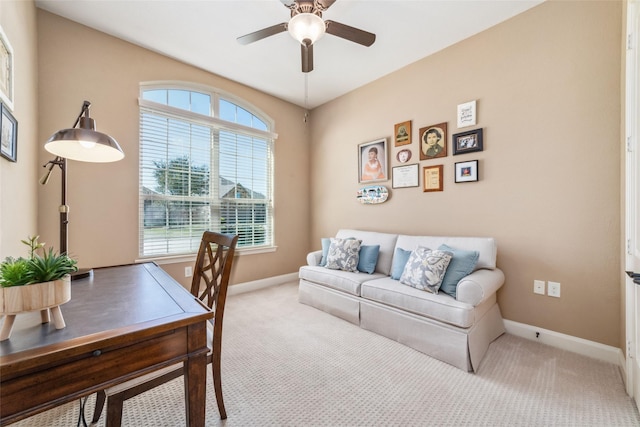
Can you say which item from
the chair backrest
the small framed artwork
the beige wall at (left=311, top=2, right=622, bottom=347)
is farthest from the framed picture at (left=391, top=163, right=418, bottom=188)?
the chair backrest

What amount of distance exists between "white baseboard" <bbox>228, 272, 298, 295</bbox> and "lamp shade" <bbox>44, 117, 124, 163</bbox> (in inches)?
97.4

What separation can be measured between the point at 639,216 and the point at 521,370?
4.11 feet

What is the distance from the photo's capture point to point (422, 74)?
314cm

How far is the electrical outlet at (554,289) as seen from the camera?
228 centimetres

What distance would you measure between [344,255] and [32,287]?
2.59 meters

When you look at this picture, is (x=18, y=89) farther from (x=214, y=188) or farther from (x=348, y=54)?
(x=348, y=54)

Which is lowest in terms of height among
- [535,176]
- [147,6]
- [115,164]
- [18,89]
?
[535,176]

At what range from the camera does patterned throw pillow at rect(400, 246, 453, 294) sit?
2262 millimetres

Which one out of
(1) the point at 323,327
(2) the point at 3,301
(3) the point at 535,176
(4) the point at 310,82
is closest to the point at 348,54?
(4) the point at 310,82

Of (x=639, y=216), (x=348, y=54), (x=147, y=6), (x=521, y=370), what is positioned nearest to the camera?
(x=639, y=216)

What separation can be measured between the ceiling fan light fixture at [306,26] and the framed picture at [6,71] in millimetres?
1805

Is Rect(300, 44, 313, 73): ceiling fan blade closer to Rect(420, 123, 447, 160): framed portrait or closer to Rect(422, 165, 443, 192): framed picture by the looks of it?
Rect(420, 123, 447, 160): framed portrait

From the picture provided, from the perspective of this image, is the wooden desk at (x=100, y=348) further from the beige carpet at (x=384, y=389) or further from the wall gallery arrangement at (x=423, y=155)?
the wall gallery arrangement at (x=423, y=155)

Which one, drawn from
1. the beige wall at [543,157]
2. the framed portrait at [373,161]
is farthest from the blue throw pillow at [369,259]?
the framed portrait at [373,161]
